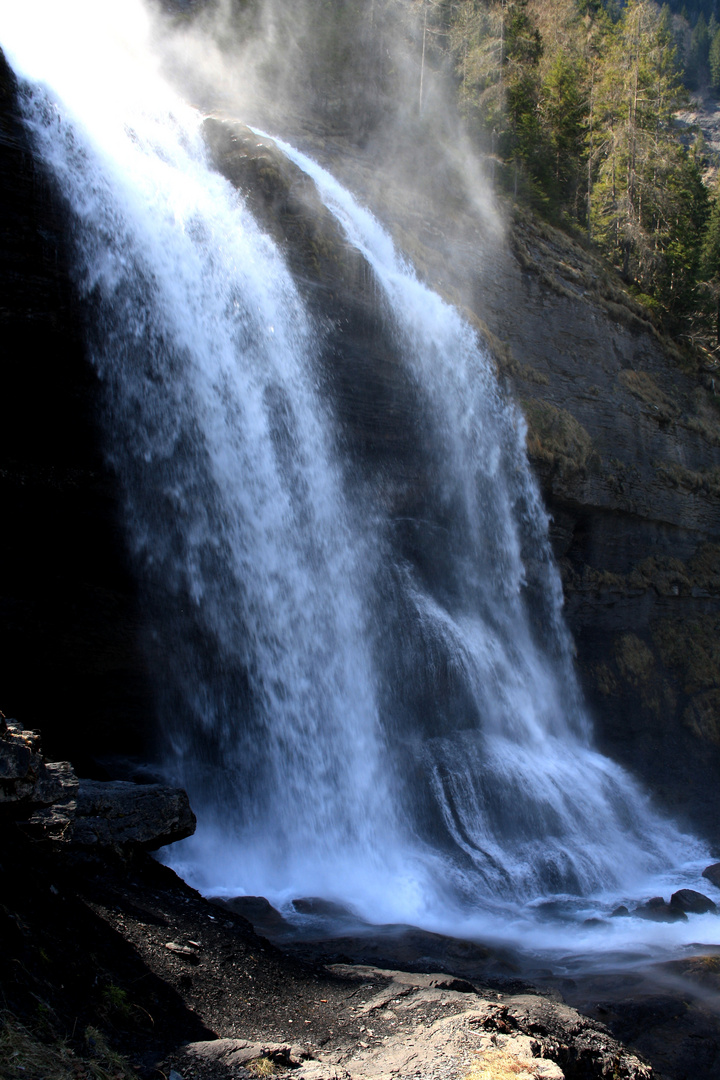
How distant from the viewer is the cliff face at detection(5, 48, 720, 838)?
10.2 m

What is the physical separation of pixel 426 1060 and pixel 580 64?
3651cm

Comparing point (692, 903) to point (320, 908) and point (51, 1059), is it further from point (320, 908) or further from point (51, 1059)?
point (51, 1059)

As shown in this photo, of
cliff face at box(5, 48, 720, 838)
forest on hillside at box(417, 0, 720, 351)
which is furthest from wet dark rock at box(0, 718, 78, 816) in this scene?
forest on hillside at box(417, 0, 720, 351)

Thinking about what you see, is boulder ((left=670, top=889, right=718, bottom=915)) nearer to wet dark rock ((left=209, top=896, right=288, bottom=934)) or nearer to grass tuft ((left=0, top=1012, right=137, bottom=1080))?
wet dark rock ((left=209, top=896, right=288, bottom=934))

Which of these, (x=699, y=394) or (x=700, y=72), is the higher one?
(x=700, y=72)

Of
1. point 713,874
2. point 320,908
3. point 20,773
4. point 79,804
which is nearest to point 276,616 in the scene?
point 320,908

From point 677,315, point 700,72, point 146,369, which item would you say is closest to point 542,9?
point 677,315

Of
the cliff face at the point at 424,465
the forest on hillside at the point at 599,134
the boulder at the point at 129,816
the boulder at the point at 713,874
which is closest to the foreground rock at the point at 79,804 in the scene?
the boulder at the point at 129,816

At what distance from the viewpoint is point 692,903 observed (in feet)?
34.9

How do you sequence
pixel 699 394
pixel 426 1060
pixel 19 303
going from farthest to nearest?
pixel 699 394, pixel 19 303, pixel 426 1060

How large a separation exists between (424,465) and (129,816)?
9.86 m

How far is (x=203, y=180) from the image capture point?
556 inches

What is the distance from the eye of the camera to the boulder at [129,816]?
7141mm

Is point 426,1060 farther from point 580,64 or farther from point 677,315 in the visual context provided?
point 580,64
